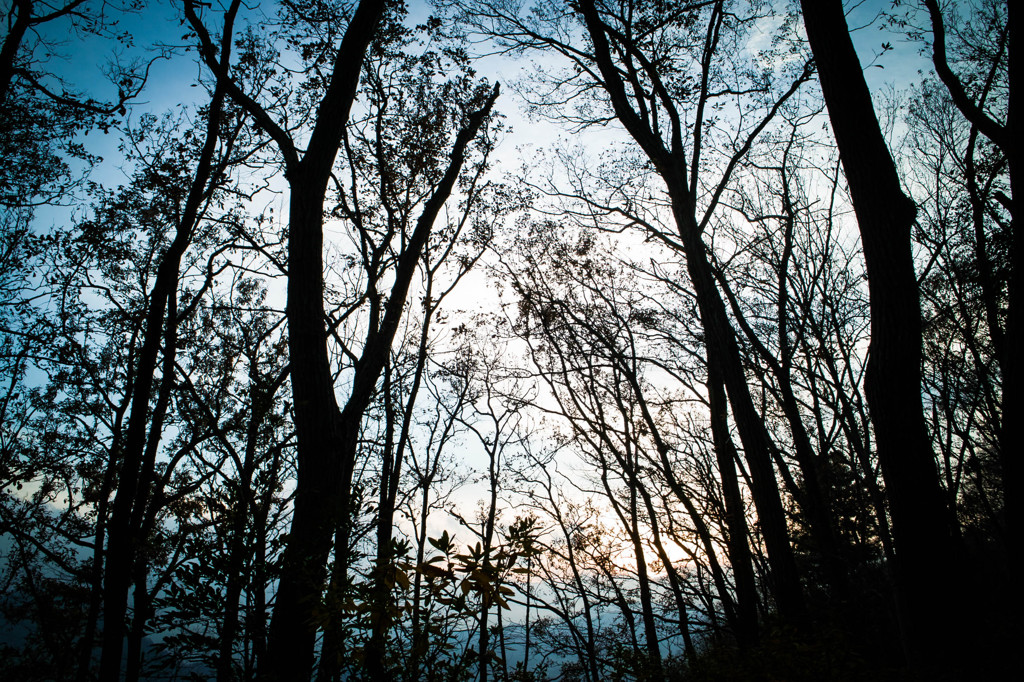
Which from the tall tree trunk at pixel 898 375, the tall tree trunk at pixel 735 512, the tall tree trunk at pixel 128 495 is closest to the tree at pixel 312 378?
the tall tree trunk at pixel 128 495

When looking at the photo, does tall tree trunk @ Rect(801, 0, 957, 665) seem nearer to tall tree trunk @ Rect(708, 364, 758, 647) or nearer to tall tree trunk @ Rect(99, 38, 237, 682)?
tall tree trunk @ Rect(708, 364, 758, 647)

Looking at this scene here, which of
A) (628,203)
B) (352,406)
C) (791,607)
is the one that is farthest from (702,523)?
(352,406)

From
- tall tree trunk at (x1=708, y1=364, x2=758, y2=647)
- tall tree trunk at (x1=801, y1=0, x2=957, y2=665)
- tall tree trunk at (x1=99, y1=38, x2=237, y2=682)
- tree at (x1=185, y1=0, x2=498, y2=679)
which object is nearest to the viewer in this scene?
tall tree trunk at (x1=801, y1=0, x2=957, y2=665)

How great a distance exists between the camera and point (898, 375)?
274 centimetres

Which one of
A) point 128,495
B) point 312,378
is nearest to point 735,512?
point 312,378

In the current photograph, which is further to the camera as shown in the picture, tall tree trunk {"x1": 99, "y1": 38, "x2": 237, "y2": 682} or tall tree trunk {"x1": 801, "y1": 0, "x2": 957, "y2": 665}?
tall tree trunk {"x1": 99, "y1": 38, "x2": 237, "y2": 682}

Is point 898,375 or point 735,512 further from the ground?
point 898,375

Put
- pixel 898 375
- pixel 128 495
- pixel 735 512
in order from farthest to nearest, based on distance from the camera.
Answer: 1. pixel 735 512
2. pixel 128 495
3. pixel 898 375

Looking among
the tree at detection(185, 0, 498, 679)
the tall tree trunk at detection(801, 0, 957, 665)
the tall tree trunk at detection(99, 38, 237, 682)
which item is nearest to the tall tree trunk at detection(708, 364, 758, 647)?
the tall tree trunk at detection(801, 0, 957, 665)

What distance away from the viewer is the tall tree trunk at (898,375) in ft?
8.38

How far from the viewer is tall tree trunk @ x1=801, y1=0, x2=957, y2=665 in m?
2.55

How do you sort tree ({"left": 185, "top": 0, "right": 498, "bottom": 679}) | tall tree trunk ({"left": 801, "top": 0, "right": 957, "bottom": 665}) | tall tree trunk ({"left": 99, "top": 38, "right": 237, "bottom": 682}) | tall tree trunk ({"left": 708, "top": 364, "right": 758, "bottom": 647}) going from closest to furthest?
tall tree trunk ({"left": 801, "top": 0, "right": 957, "bottom": 665}) < tree ({"left": 185, "top": 0, "right": 498, "bottom": 679}) < tall tree trunk ({"left": 99, "top": 38, "right": 237, "bottom": 682}) < tall tree trunk ({"left": 708, "top": 364, "right": 758, "bottom": 647})

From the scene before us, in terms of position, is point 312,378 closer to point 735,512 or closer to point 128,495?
point 128,495

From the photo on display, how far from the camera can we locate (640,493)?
12.2 meters
